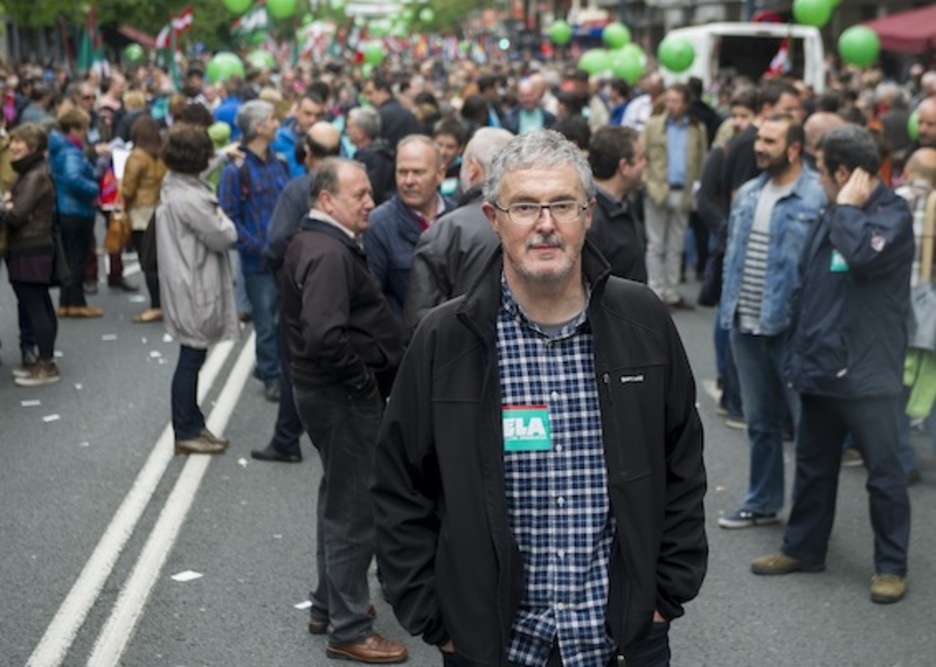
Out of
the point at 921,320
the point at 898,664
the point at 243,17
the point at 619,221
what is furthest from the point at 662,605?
the point at 243,17

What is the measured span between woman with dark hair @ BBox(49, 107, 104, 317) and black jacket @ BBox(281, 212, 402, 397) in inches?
271

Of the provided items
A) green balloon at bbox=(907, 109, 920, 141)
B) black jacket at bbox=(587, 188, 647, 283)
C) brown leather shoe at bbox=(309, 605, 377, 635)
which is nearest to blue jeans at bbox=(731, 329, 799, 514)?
black jacket at bbox=(587, 188, 647, 283)

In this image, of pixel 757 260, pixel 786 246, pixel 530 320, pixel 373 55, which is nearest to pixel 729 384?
pixel 757 260

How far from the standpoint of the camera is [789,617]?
20.9 feet

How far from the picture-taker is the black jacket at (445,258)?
18.7 feet

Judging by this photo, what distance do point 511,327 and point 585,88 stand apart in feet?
57.3

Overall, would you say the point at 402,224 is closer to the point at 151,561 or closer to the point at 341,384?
the point at 341,384

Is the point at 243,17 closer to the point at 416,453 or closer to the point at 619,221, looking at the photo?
the point at 619,221

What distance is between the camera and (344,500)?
592 cm

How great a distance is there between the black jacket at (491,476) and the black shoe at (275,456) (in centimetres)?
526

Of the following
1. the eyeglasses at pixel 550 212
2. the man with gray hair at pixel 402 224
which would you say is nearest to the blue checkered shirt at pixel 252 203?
the man with gray hair at pixel 402 224

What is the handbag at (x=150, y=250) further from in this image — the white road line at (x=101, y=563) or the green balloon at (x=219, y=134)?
the green balloon at (x=219, y=134)

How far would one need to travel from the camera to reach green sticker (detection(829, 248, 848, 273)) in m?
6.39

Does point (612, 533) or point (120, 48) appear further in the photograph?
point (120, 48)
